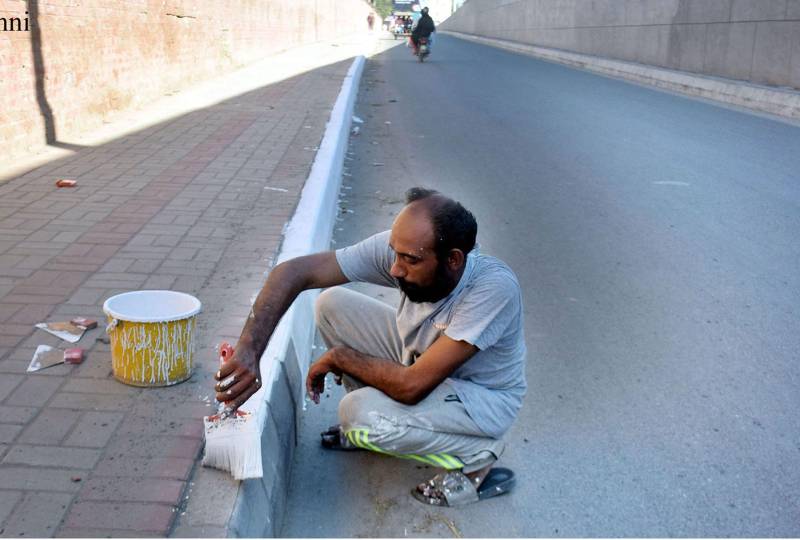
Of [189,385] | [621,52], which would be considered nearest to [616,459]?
[189,385]

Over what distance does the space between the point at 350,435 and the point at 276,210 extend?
337 centimetres

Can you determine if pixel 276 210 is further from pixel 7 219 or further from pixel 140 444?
pixel 140 444

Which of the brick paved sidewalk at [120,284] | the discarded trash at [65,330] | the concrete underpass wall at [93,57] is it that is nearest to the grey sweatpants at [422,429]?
the brick paved sidewalk at [120,284]

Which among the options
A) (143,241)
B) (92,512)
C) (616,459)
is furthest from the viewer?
(143,241)

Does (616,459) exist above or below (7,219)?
below

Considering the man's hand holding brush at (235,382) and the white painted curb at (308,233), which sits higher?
the man's hand holding brush at (235,382)

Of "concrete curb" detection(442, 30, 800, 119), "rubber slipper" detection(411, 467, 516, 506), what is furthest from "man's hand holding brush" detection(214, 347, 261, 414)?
"concrete curb" detection(442, 30, 800, 119)

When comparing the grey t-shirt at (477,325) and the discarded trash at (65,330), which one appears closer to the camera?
the grey t-shirt at (477,325)

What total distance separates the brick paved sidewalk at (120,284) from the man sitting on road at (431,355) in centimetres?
47

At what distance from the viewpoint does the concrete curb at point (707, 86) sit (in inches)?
560

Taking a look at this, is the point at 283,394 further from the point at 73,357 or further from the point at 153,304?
the point at 73,357

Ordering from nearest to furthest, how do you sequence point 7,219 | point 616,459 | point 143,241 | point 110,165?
point 616,459, point 143,241, point 7,219, point 110,165

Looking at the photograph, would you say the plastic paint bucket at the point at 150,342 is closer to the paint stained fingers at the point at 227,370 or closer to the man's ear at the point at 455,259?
the paint stained fingers at the point at 227,370

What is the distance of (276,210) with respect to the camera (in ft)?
20.5
